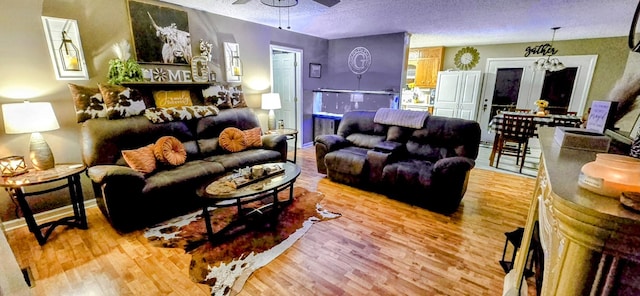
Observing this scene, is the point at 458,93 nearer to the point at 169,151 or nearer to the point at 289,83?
the point at 289,83

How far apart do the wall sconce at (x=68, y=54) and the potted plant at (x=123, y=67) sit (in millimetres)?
270

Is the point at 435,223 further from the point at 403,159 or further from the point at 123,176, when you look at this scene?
the point at 123,176

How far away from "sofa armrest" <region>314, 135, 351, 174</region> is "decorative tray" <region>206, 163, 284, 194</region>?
108cm

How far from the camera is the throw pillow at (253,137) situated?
3.59m

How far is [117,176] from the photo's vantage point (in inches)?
87.7

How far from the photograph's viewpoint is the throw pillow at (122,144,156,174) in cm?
257

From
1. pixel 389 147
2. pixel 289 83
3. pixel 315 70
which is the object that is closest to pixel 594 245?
pixel 389 147

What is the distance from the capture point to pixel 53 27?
2.47m

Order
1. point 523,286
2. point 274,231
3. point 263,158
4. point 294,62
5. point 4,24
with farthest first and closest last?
1. point 294,62
2. point 263,158
3. point 274,231
4. point 4,24
5. point 523,286

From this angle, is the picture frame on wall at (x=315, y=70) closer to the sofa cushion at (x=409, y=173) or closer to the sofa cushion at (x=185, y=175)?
the sofa cushion at (x=409, y=173)

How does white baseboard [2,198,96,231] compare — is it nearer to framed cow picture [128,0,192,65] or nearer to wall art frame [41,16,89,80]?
wall art frame [41,16,89,80]

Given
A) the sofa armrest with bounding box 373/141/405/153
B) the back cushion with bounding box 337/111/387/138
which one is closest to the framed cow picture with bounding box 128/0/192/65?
the back cushion with bounding box 337/111/387/138

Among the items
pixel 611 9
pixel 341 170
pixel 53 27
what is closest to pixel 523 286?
pixel 341 170

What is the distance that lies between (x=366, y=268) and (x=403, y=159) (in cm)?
165
